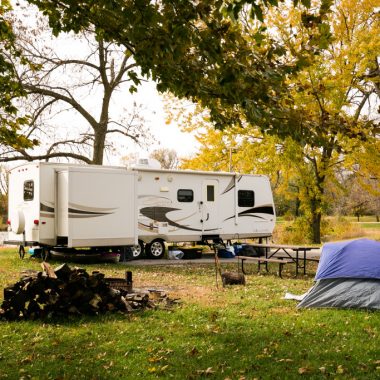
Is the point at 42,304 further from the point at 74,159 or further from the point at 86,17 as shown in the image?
the point at 74,159

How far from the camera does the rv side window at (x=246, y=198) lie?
19.6 meters

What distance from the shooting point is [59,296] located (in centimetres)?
821

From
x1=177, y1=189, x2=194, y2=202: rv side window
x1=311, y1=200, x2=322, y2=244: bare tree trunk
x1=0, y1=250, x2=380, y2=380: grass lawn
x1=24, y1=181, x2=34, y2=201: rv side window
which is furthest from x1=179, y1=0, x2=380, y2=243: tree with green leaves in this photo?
x1=0, y1=250, x2=380, y2=380: grass lawn

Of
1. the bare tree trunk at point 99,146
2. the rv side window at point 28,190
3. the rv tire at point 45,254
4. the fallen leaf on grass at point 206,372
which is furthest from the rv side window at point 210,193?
the fallen leaf on grass at point 206,372

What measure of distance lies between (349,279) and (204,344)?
3.40 meters

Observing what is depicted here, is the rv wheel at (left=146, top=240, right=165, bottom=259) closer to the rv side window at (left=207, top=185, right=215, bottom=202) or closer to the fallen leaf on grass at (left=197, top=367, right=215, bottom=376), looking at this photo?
the rv side window at (left=207, top=185, right=215, bottom=202)

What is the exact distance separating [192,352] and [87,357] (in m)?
1.21

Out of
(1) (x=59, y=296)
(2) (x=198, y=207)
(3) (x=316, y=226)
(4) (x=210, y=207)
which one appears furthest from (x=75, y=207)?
(3) (x=316, y=226)

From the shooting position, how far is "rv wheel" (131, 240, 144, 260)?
686 inches

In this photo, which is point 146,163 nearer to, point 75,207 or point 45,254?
point 75,207

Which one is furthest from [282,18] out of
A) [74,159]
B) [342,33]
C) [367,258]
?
[367,258]

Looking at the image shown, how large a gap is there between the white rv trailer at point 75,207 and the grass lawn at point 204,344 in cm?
656

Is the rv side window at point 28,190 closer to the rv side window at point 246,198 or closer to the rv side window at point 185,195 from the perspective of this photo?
the rv side window at point 185,195

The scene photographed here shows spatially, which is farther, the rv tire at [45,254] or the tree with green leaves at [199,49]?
the rv tire at [45,254]
